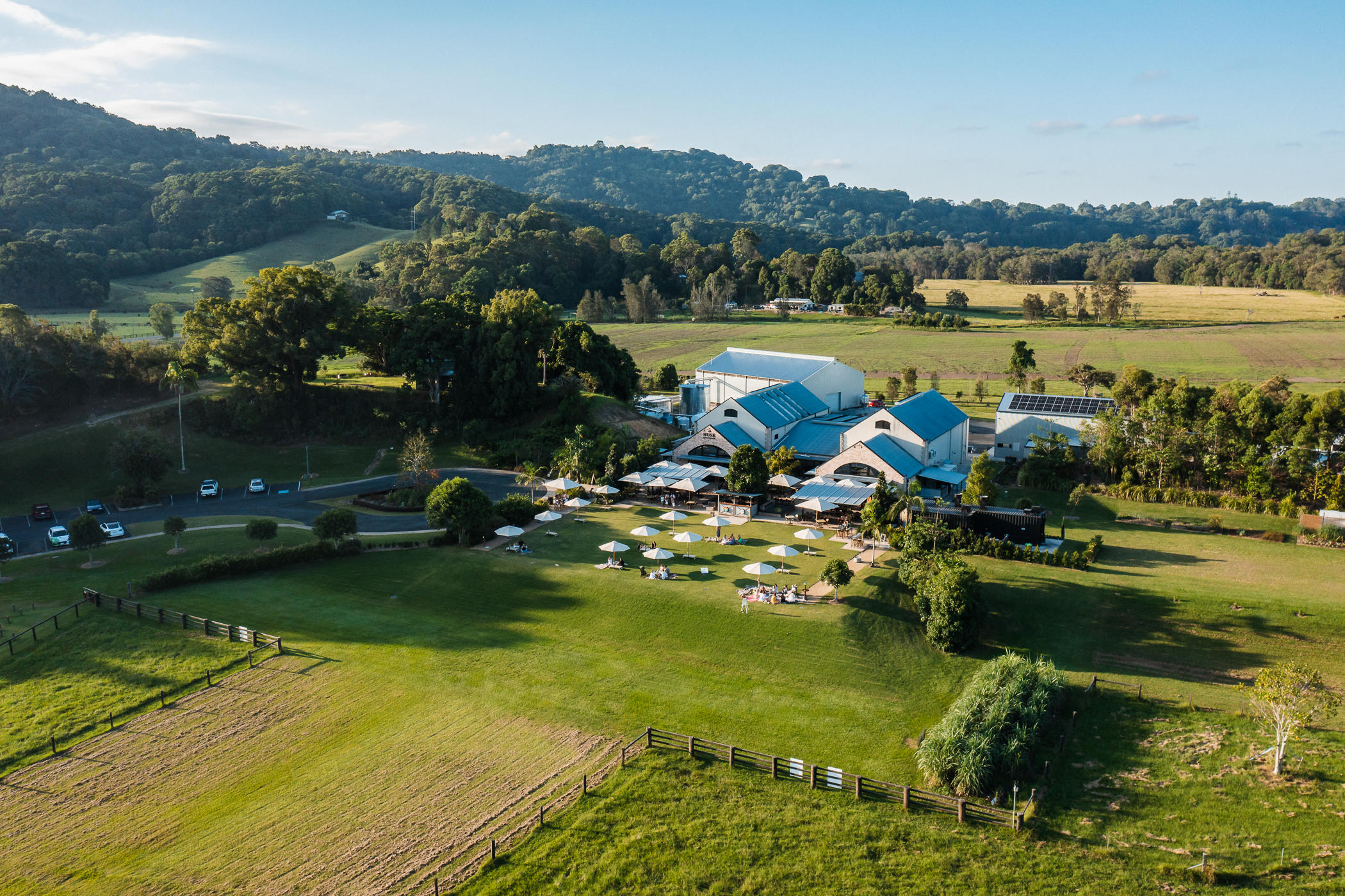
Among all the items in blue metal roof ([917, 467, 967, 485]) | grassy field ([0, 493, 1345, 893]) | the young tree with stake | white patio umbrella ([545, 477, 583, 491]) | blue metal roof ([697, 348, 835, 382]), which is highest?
blue metal roof ([697, 348, 835, 382])

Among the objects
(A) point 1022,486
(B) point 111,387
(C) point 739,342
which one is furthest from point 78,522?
(C) point 739,342

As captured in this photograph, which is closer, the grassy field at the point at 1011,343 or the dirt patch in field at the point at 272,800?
the dirt patch in field at the point at 272,800

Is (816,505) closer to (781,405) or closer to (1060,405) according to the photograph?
(781,405)

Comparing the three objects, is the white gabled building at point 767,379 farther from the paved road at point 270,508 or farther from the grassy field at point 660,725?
the grassy field at point 660,725

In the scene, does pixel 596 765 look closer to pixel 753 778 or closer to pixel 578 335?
pixel 753 778

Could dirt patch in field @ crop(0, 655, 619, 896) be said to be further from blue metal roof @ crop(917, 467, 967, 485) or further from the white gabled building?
the white gabled building

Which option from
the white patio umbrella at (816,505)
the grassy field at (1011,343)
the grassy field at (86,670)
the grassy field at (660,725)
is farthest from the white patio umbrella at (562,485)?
the grassy field at (1011,343)

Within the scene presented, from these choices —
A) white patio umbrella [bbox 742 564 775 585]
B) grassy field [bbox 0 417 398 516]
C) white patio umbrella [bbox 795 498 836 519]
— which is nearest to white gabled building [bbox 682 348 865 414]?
white patio umbrella [bbox 795 498 836 519]
